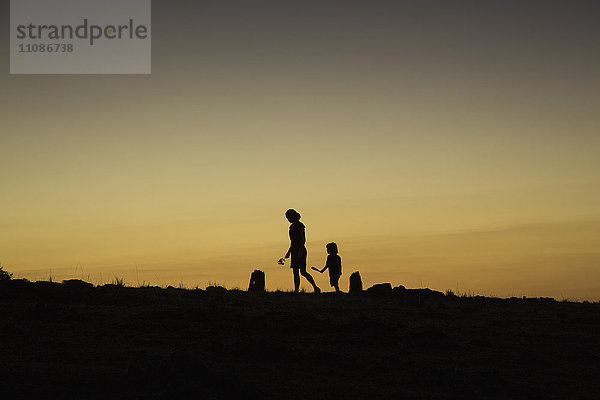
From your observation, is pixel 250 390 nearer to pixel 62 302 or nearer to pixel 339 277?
pixel 62 302

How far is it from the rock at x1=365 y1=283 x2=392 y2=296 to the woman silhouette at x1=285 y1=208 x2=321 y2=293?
1.75 meters

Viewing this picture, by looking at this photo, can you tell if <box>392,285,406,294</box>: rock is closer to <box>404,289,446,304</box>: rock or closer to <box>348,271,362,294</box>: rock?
<box>404,289,446,304</box>: rock


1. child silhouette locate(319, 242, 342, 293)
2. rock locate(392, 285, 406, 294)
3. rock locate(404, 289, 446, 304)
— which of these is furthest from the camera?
child silhouette locate(319, 242, 342, 293)

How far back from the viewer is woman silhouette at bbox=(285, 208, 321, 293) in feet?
71.2

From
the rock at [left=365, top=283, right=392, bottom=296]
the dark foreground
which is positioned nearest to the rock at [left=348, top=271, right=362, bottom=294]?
the rock at [left=365, top=283, right=392, bottom=296]

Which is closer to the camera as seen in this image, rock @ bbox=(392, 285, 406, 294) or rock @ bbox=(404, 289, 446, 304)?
rock @ bbox=(404, 289, 446, 304)

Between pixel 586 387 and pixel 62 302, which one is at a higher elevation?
pixel 62 302

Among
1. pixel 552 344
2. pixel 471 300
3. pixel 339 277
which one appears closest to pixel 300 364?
pixel 552 344

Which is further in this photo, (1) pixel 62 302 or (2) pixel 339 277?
(2) pixel 339 277

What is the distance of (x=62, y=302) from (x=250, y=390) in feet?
35.3

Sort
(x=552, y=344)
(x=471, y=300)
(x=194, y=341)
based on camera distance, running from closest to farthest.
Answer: (x=194, y=341) → (x=552, y=344) → (x=471, y=300)

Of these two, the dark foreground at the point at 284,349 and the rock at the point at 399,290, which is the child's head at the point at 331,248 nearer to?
the rock at the point at 399,290

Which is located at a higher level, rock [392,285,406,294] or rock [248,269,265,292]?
rock [248,269,265,292]

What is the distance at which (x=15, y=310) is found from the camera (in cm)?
1475
